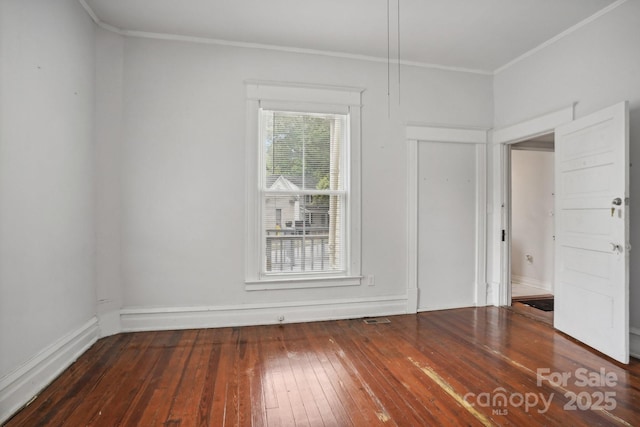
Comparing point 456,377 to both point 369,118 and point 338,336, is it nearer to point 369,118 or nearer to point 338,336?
point 338,336

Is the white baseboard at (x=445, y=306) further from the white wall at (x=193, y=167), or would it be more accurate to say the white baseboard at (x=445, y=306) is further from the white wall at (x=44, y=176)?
the white wall at (x=44, y=176)

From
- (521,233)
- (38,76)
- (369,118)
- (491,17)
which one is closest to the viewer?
(38,76)

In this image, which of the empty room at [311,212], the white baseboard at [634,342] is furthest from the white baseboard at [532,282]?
the white baseboard at [634,342]

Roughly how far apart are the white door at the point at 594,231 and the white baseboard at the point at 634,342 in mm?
225

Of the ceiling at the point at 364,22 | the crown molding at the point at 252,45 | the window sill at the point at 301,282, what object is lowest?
the window sill at the point at 301,282

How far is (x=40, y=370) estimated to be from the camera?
223 centimetres

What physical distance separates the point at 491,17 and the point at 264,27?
209cm

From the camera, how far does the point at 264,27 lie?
3.17 meters

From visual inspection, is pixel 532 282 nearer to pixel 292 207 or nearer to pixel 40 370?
pixel 292 207

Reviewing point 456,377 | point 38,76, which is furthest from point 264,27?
point 456,377

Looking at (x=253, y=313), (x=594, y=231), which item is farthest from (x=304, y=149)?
(x=594, y=231)

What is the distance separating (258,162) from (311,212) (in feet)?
2.57

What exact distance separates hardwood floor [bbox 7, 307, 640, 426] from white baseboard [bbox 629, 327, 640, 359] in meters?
0.09

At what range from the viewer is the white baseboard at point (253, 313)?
10.7 ft
